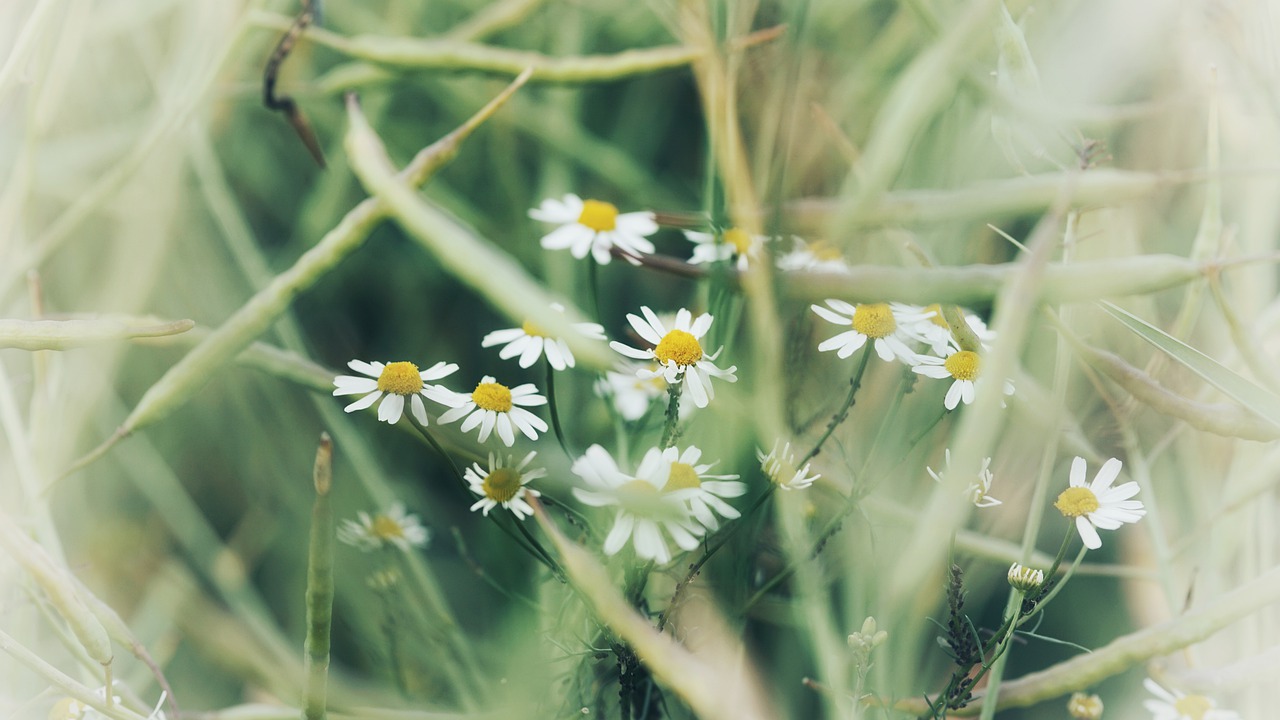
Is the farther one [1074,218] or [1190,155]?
[1190,155]

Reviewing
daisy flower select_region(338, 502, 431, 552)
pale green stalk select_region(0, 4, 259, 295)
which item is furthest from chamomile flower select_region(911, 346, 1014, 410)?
pale green stalk select_region(0, 4, 259, 295)

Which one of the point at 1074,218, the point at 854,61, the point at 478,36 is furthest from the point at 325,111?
the point at 1074,218

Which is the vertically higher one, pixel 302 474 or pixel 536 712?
pixel 302 474

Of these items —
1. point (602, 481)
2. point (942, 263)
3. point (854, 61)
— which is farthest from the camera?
point (854, 61)

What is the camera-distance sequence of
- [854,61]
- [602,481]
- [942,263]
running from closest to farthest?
[602,481], [942,263], [854,61]

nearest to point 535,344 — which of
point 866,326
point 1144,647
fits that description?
point 866,326

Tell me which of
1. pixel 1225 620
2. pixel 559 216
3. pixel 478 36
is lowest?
pixel 1225 620

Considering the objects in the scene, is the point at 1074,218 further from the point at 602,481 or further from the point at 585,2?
the point at 585,2
